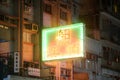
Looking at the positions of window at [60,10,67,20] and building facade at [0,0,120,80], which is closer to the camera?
building facade at [0,0,120,80]

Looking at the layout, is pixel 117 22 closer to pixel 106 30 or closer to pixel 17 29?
pixel 106 30

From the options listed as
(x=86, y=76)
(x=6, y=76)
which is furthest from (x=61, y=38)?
(x=86, y=76)

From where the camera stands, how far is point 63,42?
26344 mm

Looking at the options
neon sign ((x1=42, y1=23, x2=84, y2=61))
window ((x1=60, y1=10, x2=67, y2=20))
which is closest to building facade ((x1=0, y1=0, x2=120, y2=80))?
window ((x1=60, y1=10, x2=67, y2=20))

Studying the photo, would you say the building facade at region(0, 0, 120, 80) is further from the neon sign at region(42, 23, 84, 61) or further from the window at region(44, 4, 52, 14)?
the neon sign at region(42, 23, 84, 61)

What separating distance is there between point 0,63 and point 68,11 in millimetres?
8733

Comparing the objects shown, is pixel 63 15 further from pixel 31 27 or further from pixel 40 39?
pixel 31 27

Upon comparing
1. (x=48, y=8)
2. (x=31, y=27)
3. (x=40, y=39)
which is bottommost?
(x=40, y=39)

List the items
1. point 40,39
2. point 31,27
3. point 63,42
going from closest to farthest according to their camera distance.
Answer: point 63,42 → point 31,27 → point 40,39

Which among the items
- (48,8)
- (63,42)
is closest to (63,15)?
(48,8)

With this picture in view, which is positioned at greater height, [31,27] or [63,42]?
[31,27]

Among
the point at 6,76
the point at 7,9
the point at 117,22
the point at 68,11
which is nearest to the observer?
the point at 6,76

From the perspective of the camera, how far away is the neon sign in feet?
83.7

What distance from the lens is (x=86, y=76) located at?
3241 cm
